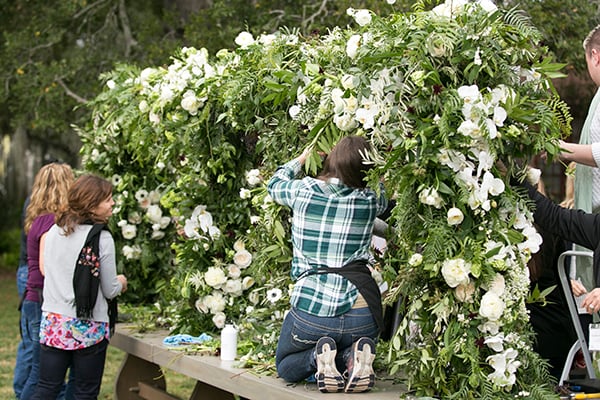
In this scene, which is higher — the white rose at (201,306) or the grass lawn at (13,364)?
the white rose at (201,306)

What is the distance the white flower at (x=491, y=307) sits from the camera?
3.66 m

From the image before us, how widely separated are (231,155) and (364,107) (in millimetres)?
1788

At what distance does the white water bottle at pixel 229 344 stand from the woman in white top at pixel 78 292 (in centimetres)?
87

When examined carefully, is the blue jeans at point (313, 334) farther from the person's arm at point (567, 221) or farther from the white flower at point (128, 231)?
the white flower at point (128, 231)

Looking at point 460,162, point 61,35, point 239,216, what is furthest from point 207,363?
point 61,35

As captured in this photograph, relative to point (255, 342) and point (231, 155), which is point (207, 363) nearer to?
point (255, 342)

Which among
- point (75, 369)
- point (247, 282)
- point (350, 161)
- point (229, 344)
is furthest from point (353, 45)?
point (75, 369)

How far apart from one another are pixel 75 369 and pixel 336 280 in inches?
86.1

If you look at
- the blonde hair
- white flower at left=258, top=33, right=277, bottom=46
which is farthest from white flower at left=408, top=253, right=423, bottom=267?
the blonde hair

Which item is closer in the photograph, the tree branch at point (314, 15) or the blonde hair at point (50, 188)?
the blonde hair at point (50, 188)

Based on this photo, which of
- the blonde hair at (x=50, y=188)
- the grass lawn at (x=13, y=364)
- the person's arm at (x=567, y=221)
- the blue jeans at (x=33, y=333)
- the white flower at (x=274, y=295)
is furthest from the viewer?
the grass lawn at (x=13, y=364)

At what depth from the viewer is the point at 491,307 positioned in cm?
366

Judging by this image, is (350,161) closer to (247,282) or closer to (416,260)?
(416,260)

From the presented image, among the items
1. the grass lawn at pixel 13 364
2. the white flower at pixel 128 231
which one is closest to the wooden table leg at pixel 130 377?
the grass lawn at pixel 13 364
